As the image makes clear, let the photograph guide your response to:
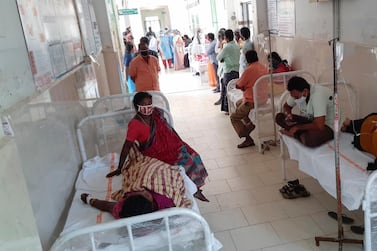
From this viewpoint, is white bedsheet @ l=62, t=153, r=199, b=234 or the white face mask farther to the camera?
the white face mask

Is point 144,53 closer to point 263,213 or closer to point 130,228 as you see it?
point 263,213

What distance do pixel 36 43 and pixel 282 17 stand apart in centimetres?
396

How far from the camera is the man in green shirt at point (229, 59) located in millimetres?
6125

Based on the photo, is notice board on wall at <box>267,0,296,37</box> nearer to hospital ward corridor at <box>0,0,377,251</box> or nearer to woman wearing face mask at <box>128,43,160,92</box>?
hospital ward corridor at <box>0,0,377,251</box>

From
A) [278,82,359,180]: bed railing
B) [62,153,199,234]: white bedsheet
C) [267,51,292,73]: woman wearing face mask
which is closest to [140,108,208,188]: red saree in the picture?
[62,153,199,234]: white bedsheet

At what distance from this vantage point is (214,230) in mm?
2861

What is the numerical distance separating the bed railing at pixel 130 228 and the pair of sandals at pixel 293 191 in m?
1.56

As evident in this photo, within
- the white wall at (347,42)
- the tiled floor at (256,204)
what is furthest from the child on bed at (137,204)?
the white wall at (347,42)

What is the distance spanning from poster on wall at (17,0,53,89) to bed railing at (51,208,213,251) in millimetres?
891

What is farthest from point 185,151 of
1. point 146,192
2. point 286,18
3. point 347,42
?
point 286,18

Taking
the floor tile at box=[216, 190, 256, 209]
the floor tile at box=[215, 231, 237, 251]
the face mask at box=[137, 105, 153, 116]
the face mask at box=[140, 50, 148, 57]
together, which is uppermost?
the face mask at box=[140, 50, 148, 57]

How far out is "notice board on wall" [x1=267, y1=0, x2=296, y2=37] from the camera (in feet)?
15.9

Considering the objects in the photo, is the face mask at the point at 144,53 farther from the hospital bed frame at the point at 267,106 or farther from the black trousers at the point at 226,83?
the hospital bed frame at the point at 267,106

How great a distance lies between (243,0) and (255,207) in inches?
228
